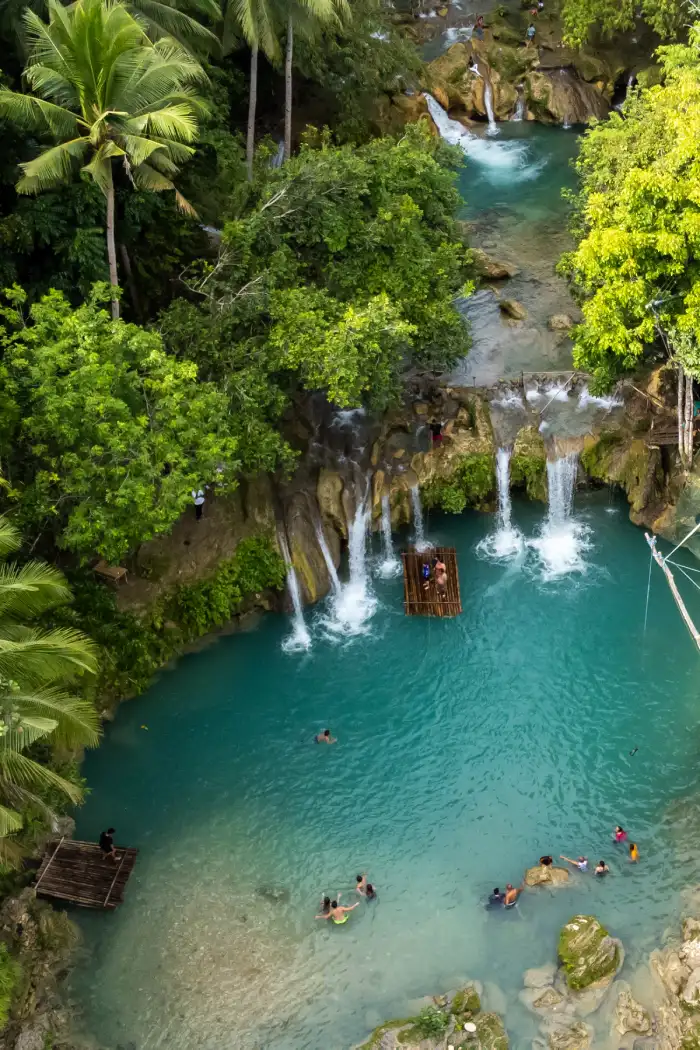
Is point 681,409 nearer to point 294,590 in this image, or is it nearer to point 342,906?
point 294,590

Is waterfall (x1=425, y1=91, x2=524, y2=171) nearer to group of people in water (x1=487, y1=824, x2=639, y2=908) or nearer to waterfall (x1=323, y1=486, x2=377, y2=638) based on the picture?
waterfall (x1=323, y1=486, x2=377, y2=638)

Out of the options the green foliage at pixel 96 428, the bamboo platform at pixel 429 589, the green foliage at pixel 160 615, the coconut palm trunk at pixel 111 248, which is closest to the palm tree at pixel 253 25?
the coconut palm trunk at pixel 111 248

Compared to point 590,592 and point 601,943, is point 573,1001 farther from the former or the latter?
point 590,592

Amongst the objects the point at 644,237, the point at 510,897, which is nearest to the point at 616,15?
the point at 644,237

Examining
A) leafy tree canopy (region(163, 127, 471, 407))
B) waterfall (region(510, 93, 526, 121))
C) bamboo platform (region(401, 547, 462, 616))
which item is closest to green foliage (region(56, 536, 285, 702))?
bamboo platform (region(401, 547, 462, 616))

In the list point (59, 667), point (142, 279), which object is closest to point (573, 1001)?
point (59, 667)

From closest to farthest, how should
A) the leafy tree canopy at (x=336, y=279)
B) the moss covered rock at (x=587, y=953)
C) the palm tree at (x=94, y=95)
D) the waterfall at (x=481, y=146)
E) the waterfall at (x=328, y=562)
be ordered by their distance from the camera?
the moss covered rock at (x=587, y=953), the palm tree at (x=94, y=95), the leafy tree canopy at (x=336, y=279), the waterfall at (x=328, y=562), the waterfall at (x=481, y=146)

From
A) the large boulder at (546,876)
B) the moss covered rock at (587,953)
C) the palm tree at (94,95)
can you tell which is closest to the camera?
the moss covered rock at (587,953)

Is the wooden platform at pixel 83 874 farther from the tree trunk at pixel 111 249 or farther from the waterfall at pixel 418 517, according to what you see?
the waterfall at pixel 418 517
